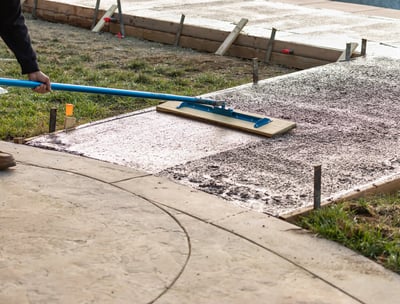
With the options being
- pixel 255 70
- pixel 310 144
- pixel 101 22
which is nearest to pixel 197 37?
pixel 101 22

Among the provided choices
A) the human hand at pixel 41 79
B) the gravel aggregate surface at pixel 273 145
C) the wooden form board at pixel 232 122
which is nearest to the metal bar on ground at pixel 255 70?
the gravel aggregate surface at pixel 273 145

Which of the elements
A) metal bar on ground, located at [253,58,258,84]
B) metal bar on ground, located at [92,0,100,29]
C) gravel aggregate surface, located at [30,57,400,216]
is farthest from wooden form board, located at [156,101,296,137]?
metal bar on ground, located at [92,0,100,29]

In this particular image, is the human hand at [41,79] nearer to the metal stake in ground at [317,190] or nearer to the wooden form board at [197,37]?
the metal stake in ground at [317,190]

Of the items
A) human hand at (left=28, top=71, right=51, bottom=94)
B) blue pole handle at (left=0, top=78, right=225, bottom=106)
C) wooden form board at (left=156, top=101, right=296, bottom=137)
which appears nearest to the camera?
human hand at (left=28, top=71, right=51, bottom=94)

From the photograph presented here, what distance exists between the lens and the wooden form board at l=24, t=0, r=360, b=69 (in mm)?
10484

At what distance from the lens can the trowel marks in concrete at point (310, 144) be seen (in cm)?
602

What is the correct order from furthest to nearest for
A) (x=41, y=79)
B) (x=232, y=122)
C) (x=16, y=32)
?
1. (x=232, y=122)
2. (x=41, y=79)
3. (x=16, y=32)

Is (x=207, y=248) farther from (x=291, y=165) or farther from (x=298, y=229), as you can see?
(x=291, y=165)

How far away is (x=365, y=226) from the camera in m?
5.25

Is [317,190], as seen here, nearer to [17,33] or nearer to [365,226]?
[365,226]

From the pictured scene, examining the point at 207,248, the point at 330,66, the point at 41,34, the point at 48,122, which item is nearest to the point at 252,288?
the point at 207,248

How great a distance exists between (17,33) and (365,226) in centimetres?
232

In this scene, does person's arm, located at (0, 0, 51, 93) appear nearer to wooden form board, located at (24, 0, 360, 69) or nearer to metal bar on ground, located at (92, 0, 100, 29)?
wooden form board, located at (24, 0, 360, 69)

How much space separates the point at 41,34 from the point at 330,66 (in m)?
4.58
